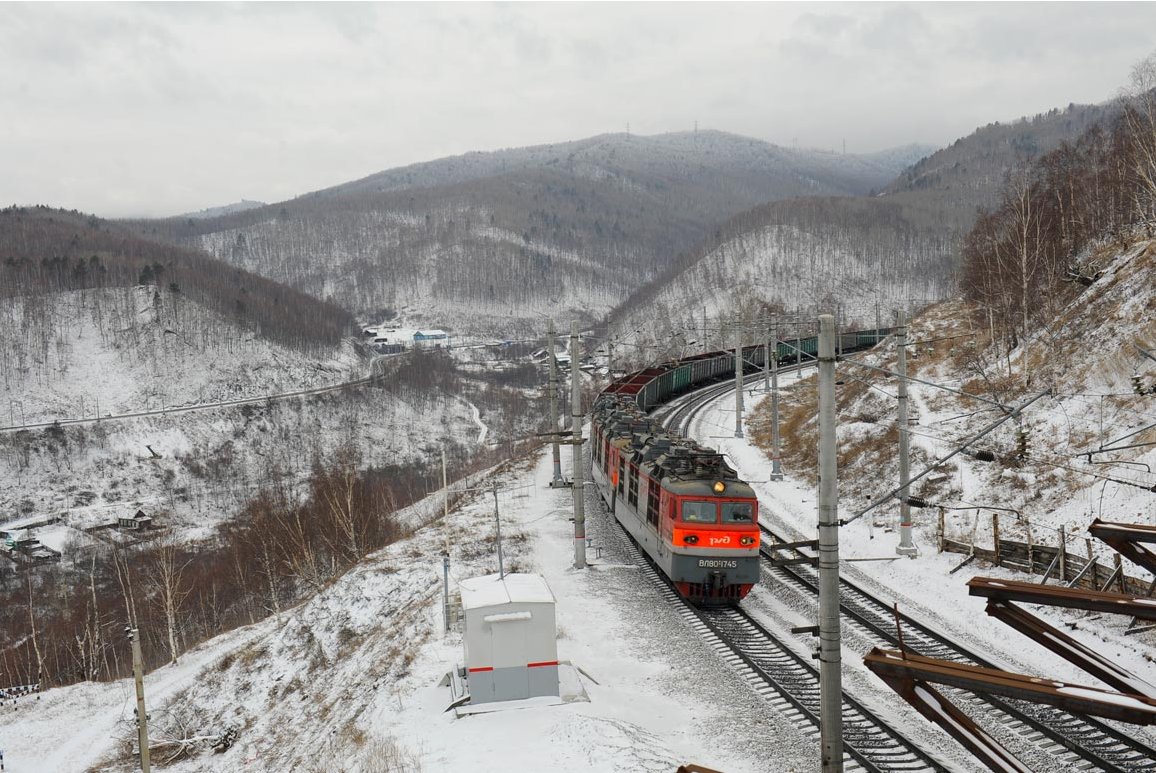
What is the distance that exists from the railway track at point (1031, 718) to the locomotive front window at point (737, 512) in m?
3.68

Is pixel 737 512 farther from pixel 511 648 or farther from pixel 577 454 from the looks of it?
pixel 511 648

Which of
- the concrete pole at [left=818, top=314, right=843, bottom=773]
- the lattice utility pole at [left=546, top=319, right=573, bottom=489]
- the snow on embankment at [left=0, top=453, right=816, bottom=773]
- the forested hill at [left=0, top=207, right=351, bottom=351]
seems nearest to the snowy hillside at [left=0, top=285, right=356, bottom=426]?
the forested hill at [left=0, top=207, right=351, bottom=351]

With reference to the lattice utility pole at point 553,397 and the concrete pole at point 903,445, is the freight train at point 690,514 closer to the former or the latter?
the concrete pole at point 903,445

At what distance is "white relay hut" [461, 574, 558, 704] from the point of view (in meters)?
18.1

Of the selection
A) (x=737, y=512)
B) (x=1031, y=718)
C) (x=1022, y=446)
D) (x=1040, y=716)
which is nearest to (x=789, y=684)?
(x=1031, y=718)

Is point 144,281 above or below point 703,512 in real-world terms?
above

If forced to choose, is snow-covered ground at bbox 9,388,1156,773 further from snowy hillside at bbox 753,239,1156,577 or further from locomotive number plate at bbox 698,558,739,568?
snowy hillside at bbox 753,239,1156,577

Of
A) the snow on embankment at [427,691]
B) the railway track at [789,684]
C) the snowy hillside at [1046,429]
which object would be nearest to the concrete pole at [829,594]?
the railway track at [789,684]

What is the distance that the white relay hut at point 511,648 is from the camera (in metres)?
18.1

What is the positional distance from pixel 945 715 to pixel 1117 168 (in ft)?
174

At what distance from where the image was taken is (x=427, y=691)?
66.2ft

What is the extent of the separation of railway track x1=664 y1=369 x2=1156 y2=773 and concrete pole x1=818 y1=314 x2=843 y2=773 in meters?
4.55

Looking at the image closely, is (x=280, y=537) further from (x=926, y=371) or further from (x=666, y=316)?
(x=666, y=316)

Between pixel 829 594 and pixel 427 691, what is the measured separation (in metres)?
10.9
